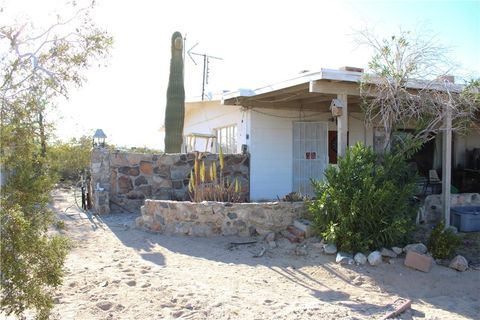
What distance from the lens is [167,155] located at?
1034cm

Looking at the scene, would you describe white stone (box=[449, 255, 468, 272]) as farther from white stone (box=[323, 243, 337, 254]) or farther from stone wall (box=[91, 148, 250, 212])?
stone wall (box=[91, 148, 250, 212])

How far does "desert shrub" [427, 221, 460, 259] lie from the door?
4695mm

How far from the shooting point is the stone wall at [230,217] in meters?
7.61

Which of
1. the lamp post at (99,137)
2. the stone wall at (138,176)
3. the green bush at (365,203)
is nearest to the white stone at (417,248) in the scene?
the green bush at (365,203)

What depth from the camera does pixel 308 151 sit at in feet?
37.3

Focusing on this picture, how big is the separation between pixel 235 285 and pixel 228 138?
7.31 meters

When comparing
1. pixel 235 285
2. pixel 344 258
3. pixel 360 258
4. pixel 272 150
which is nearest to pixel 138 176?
pixel 272 150

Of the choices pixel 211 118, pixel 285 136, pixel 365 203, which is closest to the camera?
pixel 365 203

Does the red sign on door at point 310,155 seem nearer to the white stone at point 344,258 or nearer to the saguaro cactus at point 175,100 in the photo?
the saguaro cactus at point 175,100

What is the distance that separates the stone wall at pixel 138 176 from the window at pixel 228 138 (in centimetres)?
170

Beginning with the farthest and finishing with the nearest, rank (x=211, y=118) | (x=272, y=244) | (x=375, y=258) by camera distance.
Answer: (x=211, y=118), (x=272, y=244), (x=375, y=258)

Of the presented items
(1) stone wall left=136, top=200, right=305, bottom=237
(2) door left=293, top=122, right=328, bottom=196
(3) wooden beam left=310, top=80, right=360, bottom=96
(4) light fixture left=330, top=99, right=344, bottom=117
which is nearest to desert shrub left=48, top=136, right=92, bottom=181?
(2) door left=293, top=122, right=328, bottom=196

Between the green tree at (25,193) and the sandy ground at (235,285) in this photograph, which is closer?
the green tree at (25,193)

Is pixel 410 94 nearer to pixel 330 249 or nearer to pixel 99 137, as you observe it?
pixel 330 249
